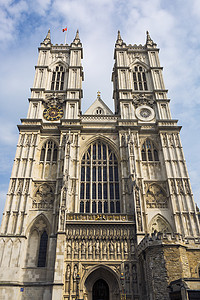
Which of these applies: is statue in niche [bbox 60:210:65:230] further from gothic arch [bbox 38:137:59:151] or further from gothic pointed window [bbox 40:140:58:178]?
gothic arch [bbox 38:137:59:151]

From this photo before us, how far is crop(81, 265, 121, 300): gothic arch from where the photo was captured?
17.6 meters

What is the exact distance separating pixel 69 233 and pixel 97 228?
6.97 feet

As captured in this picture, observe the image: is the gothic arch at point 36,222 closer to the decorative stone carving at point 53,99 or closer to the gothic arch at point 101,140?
the gothic arch at point 101,140

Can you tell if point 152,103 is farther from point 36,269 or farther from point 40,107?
point 36,269

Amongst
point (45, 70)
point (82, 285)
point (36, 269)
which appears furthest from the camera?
point (45, 70)

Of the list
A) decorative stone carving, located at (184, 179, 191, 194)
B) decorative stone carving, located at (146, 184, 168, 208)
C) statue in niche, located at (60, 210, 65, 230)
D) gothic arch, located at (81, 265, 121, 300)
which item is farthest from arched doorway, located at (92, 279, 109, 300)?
decorative stone carving, located at (184, 179, 191, 194)

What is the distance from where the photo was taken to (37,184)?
22.3 m

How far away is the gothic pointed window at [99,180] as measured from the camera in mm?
21734

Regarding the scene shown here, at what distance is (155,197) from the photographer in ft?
72.2

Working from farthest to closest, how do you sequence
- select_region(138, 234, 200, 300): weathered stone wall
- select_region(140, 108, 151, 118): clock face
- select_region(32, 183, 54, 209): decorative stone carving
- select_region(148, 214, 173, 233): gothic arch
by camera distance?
select_region(140, 108, 151, 118): clock face, select_region(32, 183, 54, 209): decorative stone carving, select_region(148, 214, 173, 233): gothic arch, select_region(138, 234, 200, 300): weathered stone wall

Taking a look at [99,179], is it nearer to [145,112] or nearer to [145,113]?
[145,113]

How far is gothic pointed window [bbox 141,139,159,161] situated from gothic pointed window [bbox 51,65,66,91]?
11.7m

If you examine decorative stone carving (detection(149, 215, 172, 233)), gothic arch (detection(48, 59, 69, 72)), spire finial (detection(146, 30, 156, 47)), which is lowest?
decorative stone carving (detection(149, 215, 172, 233))

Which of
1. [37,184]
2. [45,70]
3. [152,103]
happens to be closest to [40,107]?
[45,70]
